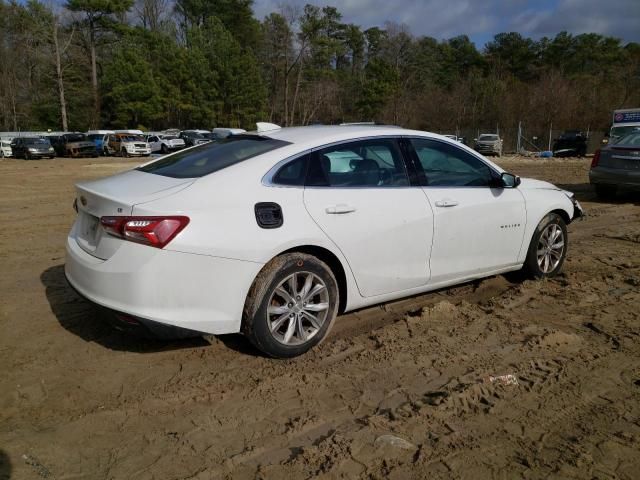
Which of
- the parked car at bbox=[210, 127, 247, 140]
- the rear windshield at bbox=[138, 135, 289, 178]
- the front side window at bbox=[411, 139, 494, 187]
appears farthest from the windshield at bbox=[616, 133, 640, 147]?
the rear windshield at bbox=[138, 135, 289, 178]

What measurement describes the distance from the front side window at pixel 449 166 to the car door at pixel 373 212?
243 mm

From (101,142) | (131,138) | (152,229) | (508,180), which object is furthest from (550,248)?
(101,142)

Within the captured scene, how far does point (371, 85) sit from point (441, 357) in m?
59.5

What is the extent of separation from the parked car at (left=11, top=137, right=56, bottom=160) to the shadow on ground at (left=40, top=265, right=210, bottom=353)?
103 ft

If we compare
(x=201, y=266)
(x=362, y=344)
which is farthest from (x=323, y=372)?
(x=201, y=266)

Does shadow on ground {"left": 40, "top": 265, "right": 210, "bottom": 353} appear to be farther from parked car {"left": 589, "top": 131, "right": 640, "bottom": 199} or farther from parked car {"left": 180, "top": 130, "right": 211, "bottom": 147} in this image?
parked car {"left": 180, "top": 130, "right": 211, "bottom": 147}

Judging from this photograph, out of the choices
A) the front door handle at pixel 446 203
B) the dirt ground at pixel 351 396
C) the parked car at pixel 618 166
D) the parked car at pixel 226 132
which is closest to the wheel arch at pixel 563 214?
the dirt ground at pixel 351 396

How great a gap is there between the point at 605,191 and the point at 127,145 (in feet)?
104

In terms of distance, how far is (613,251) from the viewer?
692cm

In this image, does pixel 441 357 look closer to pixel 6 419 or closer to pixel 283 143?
pixel 283 143

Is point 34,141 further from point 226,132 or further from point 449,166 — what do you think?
point 449,166

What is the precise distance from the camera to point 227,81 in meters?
56.9

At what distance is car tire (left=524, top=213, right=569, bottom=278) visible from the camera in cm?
533

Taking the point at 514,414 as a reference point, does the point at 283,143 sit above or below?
above
